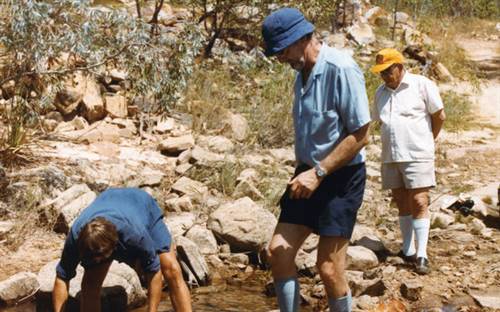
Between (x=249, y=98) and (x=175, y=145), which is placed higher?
(x=249, y=98)

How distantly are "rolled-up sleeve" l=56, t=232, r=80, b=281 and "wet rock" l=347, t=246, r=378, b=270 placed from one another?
2239 mm

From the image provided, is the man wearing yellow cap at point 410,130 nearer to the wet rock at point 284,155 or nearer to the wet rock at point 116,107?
the wet rock at point 284,155

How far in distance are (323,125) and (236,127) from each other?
490 centimetres

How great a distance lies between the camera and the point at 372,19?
18.8 metres

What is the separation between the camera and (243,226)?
571 cm

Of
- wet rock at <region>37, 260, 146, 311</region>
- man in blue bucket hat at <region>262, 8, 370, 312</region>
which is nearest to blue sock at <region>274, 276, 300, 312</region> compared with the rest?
man in blue bucket hat at <region>262, 8, 370, 312</region>

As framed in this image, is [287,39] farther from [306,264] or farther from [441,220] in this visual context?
[441,220]

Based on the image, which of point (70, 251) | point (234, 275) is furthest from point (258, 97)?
point (70, 251)

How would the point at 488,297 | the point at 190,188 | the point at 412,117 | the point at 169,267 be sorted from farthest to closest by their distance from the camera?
the point at 190,188 < the point at 412,117 < the point at 488,297 < the point at 169,267

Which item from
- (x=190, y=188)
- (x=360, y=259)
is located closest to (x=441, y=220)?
(x=360, y=259)

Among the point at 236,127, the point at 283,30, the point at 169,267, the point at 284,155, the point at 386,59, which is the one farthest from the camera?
the point at 236,127

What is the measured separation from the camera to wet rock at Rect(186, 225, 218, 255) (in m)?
5.68

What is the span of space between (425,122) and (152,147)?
3.43 m

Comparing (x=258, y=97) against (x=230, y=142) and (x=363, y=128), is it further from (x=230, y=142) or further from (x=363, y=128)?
(x=363, y=128)
